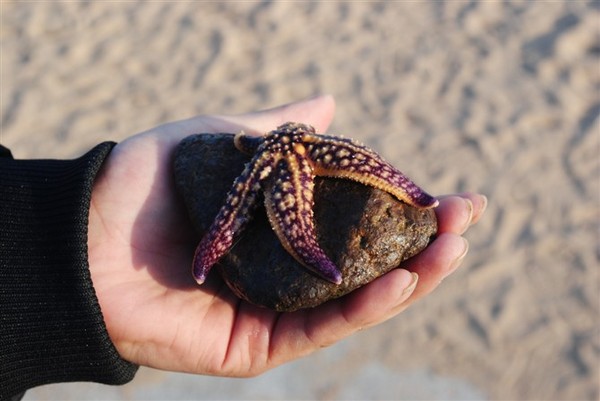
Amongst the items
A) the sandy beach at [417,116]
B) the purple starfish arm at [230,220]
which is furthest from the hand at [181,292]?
the sandy beach at [417,116]

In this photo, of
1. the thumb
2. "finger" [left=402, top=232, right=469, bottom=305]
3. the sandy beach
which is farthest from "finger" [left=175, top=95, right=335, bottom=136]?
the sandy beach

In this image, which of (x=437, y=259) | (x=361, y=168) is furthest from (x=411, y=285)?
(x=361, y=168)

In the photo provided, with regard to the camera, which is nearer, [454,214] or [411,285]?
[411,285]

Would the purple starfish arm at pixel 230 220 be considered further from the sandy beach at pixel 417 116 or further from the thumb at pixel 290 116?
the sandy beach at pixel 417 116

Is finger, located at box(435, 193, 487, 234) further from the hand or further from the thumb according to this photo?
the thumb

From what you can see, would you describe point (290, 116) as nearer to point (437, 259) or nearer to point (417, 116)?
point (437, 259)
